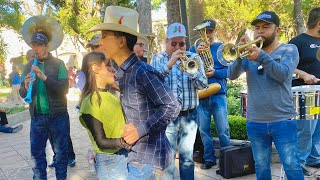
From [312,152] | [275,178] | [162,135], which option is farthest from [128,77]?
[312,152]

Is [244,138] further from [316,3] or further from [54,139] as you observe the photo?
[316,3]

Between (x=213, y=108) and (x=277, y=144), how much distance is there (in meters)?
1.73

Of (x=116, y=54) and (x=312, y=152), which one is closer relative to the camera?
(x=116, y=54)

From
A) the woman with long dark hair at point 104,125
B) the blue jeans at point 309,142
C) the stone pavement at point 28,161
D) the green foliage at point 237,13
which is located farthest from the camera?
the green foliage at point 237,13

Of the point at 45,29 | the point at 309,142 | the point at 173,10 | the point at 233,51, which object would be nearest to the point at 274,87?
the point at 233,51

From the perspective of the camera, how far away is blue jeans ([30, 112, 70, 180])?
155 inches

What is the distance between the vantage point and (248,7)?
2409cm

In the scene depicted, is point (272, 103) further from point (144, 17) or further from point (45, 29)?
point (144, 17)

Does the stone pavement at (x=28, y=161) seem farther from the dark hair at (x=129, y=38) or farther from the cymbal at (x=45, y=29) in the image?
the dark hair at (x=129, y=38)

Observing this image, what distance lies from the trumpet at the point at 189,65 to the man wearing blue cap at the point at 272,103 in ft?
1.85

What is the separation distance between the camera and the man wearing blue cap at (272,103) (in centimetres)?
306

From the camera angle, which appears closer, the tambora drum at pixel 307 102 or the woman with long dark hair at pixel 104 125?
the woman with long dark hair at pixel 104 125

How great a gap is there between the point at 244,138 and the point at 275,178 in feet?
3.70

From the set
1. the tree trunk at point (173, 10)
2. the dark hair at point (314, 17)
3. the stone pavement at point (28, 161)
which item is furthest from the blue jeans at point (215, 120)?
the tree trunk at point (173, 10)
